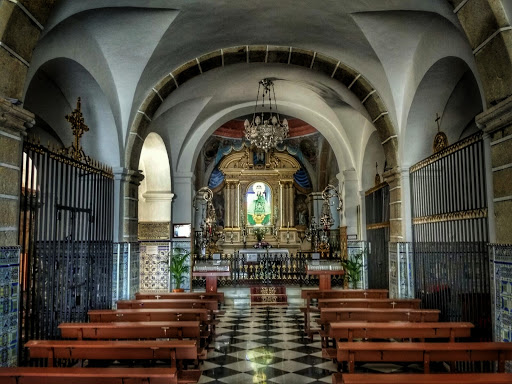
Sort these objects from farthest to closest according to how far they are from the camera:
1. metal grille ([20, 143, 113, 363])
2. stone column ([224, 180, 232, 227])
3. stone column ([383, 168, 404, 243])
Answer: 1. stone column ([224, 180, 232, 227])
2. stone column ([383, 168, 404, 243])
3. metal grille ([20, 143, 113, 363])

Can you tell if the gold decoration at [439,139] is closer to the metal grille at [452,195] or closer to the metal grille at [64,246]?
the metal grille at [452,195]

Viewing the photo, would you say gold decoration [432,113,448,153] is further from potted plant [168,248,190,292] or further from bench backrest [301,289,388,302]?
potted plant [168,248,190,292]

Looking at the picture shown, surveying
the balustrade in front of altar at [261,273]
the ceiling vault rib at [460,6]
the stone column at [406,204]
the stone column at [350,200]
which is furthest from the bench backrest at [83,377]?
the stone column at [350,200]

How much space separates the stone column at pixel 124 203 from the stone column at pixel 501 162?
5641 millimetres

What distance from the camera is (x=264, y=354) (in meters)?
6.55

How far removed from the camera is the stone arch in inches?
333

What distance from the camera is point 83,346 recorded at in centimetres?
396

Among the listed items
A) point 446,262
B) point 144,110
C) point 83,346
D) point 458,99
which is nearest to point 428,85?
point 458,99

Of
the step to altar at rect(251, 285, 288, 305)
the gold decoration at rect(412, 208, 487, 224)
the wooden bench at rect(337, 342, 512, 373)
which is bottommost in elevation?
the step to altar at rect(251, 285, 288, 305)

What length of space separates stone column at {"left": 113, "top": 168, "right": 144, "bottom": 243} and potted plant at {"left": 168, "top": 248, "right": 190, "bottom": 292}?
2.78 m

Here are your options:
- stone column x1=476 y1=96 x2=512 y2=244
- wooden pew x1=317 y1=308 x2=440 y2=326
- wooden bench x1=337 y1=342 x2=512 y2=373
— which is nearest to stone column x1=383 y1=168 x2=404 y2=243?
wooden pew x1=317 y1=308 x2=440 y2=326

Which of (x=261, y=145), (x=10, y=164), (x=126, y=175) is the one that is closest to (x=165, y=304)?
(x=126, y=175)

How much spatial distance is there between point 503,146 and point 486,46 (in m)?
0.98

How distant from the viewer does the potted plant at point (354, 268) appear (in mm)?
11794
